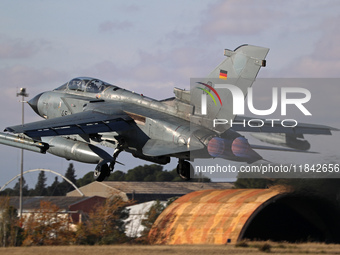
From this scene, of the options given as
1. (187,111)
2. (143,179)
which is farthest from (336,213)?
(143,179)

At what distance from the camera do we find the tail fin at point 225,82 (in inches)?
870

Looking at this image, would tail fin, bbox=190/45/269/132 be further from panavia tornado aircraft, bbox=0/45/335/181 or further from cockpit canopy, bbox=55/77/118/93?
cockpit canopy, bbox=55/77/118/93

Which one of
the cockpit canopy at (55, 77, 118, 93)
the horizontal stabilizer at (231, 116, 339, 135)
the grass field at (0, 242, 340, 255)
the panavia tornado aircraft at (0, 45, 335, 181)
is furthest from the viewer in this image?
the grass field at (0, 242, 340, 255)


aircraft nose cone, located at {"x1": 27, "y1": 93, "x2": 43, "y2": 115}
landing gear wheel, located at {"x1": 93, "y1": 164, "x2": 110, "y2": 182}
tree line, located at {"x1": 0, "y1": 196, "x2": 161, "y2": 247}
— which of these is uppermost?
aircraft nose cone, located at {"x1": 27, "y1": 93, "x2": 43, "y2": 115}

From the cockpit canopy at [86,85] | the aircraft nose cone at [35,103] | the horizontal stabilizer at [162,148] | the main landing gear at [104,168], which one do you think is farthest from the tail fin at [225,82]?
the aircraft nose cone at [35,103]

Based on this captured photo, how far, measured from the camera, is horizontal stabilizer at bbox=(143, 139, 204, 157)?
21.4m

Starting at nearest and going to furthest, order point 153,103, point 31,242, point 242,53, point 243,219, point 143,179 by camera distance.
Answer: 1. point 242,53
2. point 153,103
3. point 243,219
4. point 31,242
5. point 143,179

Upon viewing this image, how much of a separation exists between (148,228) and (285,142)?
49.4ft

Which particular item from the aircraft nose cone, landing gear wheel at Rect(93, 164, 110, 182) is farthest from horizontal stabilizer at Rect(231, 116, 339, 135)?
the aircraft nose cone

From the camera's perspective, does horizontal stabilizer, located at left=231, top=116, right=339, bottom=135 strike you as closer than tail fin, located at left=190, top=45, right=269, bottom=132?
No

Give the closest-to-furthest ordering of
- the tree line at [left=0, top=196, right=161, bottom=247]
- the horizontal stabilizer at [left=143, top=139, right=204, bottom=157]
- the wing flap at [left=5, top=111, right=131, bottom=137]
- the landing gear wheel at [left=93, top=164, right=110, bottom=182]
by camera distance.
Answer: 1. the horizontal stabilizer at [left=143, top=139, right=204, bottom=157]
2. the wing flap at [left=5, top=111, right=131, bottom=137]
3. the landing gear wheel at [left=93, top=164, right=110, bottom=182]
4. the tree line at [left=0, top=196, right=161, bottom=247]

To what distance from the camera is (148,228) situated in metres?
39.5

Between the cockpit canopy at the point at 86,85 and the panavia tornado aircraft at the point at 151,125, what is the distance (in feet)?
0.13

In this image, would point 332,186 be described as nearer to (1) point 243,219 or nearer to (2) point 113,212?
(1) point 243,219
